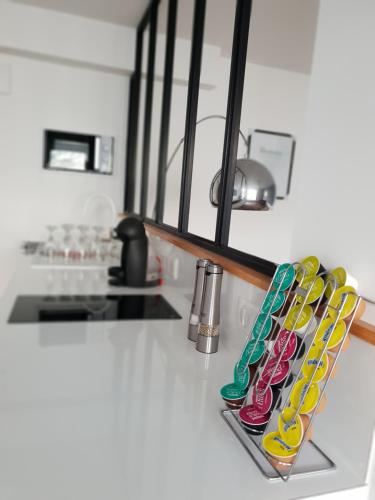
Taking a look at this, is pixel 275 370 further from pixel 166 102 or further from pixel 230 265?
pixel 166 102

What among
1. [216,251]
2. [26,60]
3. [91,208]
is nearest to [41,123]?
[26,60]

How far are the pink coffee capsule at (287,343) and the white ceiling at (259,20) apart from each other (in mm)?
1203

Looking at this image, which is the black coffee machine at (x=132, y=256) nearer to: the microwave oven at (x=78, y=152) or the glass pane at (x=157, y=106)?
the glass pane at (x=157, y=106)

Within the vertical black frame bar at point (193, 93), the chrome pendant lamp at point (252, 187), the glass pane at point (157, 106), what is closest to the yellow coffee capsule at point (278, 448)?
the chrome pendant lamp at point (252, 187)

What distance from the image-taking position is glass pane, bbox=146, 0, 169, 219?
8.05ft

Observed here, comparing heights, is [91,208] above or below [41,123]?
below

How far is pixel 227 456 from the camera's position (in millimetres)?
702

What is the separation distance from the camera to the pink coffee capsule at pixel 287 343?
29.3 inches

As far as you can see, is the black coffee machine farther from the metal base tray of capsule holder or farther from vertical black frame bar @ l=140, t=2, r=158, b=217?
the metal base tray of capsule holder

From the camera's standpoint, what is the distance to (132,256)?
184cm

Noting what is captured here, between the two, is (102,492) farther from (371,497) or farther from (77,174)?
(77,174)

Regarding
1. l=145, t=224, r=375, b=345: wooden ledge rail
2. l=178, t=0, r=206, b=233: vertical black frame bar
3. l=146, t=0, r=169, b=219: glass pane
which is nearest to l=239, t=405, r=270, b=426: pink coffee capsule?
l=145, t=224, r=375, b=345: wooden ledge rail

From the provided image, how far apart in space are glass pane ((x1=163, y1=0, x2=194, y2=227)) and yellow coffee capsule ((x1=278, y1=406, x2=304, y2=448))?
4.67 feet

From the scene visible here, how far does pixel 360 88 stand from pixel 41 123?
265 cm
